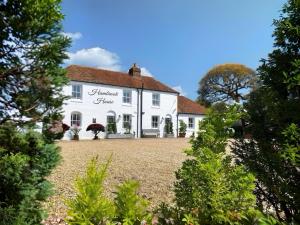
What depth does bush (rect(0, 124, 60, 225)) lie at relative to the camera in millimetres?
4184

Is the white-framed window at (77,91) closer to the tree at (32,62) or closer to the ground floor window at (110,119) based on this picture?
the ground floor window at (110,119)

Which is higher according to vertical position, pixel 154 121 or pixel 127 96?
pixel 127 96

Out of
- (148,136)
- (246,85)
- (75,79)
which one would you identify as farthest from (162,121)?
(246,85)

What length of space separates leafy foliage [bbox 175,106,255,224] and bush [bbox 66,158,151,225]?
0.43 m

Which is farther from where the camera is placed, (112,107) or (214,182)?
(112,107)

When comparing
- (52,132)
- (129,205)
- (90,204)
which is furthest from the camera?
(52,132)

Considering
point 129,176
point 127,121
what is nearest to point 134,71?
point 127,121

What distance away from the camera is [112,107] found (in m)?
36.9

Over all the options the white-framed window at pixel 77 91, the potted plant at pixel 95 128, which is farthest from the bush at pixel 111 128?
the white-framed window at pixel 77 91

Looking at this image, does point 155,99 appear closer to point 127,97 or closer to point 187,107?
point 127,97

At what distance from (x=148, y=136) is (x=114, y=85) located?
664cm

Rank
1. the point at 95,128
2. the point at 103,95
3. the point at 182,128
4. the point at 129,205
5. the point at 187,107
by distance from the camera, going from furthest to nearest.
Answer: the point at 187,107 → the point at 182,128 → the point at 103,95 → the point at 95,128 → the point at 129,205

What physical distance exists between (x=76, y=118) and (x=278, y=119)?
31.9 metres

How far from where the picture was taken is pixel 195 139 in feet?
9.68
